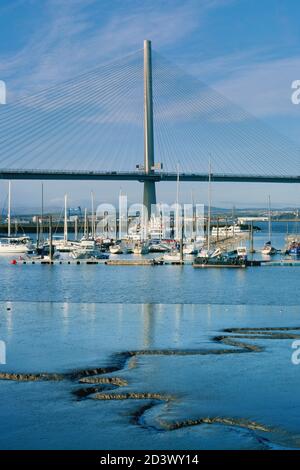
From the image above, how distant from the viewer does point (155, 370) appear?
12.7m

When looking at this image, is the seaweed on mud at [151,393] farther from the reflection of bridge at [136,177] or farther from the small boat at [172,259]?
the reflection of bridge at [136,177]

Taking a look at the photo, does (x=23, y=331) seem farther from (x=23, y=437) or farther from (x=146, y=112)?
(x=146, y=112)

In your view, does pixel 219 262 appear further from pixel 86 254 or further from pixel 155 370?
pixel 155 370

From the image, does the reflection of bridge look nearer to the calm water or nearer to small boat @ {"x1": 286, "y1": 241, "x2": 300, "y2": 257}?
small boat @ {"x1": 286, "y1": 241, "x2": 300, "y2": 257}

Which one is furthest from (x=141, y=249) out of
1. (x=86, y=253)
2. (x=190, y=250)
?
(x=86, y=253)

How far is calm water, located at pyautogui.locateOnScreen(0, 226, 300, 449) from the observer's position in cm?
950

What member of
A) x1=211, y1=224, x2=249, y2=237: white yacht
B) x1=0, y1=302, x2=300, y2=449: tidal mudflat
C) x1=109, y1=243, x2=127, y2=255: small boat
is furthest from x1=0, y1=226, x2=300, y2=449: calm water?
x1=211, y1=224, x2=249, y2=237: white yacht

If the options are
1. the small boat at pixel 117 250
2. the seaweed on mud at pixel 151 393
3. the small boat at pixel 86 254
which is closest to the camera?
the seaweed on mud at pixel 151 393

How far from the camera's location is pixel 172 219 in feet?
315

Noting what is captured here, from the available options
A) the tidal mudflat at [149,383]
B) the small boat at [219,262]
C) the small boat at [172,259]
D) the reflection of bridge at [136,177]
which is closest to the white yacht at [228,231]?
the reflection of bridge at [136,177]

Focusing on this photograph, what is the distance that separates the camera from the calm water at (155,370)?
950 cm
